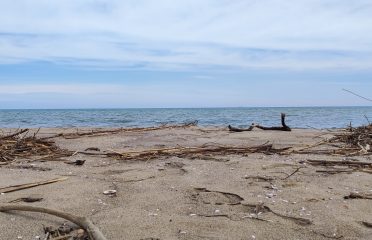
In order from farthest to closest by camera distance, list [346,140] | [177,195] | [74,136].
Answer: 1. [74,136]
2. [346,140]
3. [177,195]

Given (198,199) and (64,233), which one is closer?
(64,233)

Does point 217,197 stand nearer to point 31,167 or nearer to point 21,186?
point 21,186

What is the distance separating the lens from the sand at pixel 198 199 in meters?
3.13

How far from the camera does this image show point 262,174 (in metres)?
5.00

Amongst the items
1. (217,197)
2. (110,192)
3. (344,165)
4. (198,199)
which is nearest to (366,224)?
(217,197)

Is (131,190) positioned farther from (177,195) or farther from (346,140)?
(346,140)

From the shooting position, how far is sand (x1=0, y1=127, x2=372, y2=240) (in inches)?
123

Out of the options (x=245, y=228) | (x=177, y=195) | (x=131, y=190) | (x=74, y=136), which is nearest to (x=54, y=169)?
(x=131, y=190)

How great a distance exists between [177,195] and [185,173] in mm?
1106

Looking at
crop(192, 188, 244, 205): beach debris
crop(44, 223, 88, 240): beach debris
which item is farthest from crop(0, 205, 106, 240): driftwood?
crop(192, 188, 244, 205): beach debris

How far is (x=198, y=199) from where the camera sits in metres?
3.93

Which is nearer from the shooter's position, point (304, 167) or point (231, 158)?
point (304, 167)

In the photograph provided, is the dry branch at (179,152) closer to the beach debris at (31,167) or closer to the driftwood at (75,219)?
the beach debris at (31,167)

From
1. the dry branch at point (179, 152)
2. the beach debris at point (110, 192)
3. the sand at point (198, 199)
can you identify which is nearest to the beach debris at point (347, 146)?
the dry branch at point (179, 152)
